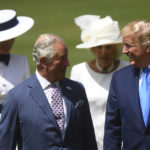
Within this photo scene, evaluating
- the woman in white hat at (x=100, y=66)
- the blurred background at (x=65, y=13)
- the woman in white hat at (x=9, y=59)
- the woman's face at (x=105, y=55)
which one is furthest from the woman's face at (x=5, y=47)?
the blurred background at (x=65, y=13)

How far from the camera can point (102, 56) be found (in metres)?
7.41

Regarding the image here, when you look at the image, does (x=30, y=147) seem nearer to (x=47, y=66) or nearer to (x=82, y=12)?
(x=47, y=66)

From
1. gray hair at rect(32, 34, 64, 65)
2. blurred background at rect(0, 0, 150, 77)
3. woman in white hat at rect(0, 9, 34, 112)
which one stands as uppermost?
gray hair at rect(32, 34, 64, 65)

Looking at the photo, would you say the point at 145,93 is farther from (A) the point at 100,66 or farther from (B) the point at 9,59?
(B) the point at 9,59

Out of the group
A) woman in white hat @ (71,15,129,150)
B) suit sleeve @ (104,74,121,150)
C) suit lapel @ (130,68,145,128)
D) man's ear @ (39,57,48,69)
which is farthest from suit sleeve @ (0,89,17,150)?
woman in white hat @ (71,15,129,150)

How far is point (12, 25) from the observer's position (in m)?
7.66

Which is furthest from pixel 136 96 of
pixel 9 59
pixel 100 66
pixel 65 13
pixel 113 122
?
pixel 65 13

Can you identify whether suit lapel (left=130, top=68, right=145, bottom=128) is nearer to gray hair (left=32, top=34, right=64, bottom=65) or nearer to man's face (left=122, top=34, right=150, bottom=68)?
man's face (left=122, top=34, right=150, bottom=68)

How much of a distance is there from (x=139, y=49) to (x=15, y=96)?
→ 116cm

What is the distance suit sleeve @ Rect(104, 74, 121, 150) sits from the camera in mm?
6242

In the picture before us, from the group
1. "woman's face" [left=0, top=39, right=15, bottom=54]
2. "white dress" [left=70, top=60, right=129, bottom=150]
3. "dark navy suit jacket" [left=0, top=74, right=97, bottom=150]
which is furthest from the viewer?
"white dress" [left=70, top=60, right=129, bottom=150]

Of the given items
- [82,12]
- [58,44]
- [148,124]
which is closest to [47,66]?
[58,44]

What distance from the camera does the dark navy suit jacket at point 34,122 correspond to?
5.79 metres

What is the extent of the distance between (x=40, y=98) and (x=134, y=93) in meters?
0.87
